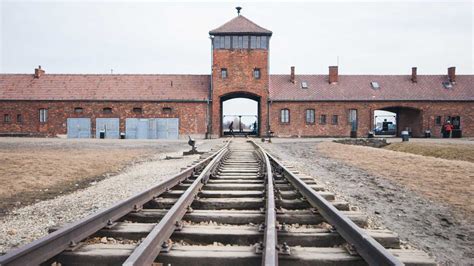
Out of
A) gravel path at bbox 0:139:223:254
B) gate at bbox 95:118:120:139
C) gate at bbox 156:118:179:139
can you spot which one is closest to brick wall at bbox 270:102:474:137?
gate at bbox 156:118:179:139

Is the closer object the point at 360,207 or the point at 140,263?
the point at 140,263

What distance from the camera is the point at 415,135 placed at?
36.1 metres

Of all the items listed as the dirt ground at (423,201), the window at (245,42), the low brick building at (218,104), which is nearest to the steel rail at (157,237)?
the dirt ground at (423,201)

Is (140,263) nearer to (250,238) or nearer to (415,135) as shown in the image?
(250,238)

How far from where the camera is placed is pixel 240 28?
3391cm

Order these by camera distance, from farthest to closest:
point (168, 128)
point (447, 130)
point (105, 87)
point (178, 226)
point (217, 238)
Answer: point (105, 87) < point (168, 128) < point (447, 130) < point (178, 226) < point (217, 238)

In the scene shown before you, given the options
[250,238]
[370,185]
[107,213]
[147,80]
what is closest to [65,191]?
[107,213]

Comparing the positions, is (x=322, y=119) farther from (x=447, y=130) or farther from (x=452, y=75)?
(x=452, y=75)

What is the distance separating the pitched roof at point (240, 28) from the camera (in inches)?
1324

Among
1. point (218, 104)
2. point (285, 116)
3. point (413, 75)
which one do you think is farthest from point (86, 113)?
point (413, 75)

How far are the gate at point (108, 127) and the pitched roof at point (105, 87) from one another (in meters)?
2.11

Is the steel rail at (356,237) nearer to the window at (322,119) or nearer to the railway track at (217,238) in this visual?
the railway track at (217,238)

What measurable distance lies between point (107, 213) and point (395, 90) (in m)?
37.9

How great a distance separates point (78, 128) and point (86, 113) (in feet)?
5.26
